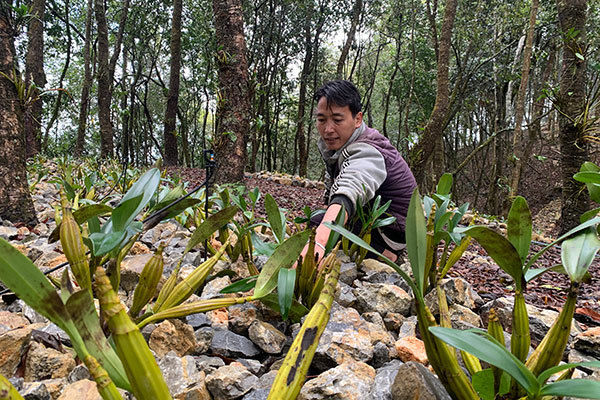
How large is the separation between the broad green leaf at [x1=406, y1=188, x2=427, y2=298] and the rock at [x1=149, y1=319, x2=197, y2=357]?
1.95 ft

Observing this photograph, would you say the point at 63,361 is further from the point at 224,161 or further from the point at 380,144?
the point at 224,161

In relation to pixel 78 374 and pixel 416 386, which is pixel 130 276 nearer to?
pixel 78 374

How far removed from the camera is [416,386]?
0.66 m

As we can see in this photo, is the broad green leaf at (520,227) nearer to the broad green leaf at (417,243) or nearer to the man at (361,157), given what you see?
the broad green leaf at (417,243)

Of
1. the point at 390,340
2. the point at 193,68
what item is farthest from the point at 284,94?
the point at 390,340

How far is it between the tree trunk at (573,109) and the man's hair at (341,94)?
275 centimetres

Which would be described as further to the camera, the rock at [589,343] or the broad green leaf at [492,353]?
the rock at [589,343]

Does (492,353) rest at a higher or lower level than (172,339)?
higher

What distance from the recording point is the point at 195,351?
3.13 ft

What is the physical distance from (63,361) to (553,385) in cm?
89

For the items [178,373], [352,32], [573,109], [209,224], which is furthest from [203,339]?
[352,32]

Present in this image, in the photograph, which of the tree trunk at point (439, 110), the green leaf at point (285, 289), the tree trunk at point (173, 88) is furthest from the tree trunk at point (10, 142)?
the tree trunk at point (173, 88)

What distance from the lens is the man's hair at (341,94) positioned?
194 centimetres

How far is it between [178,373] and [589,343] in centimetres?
107
